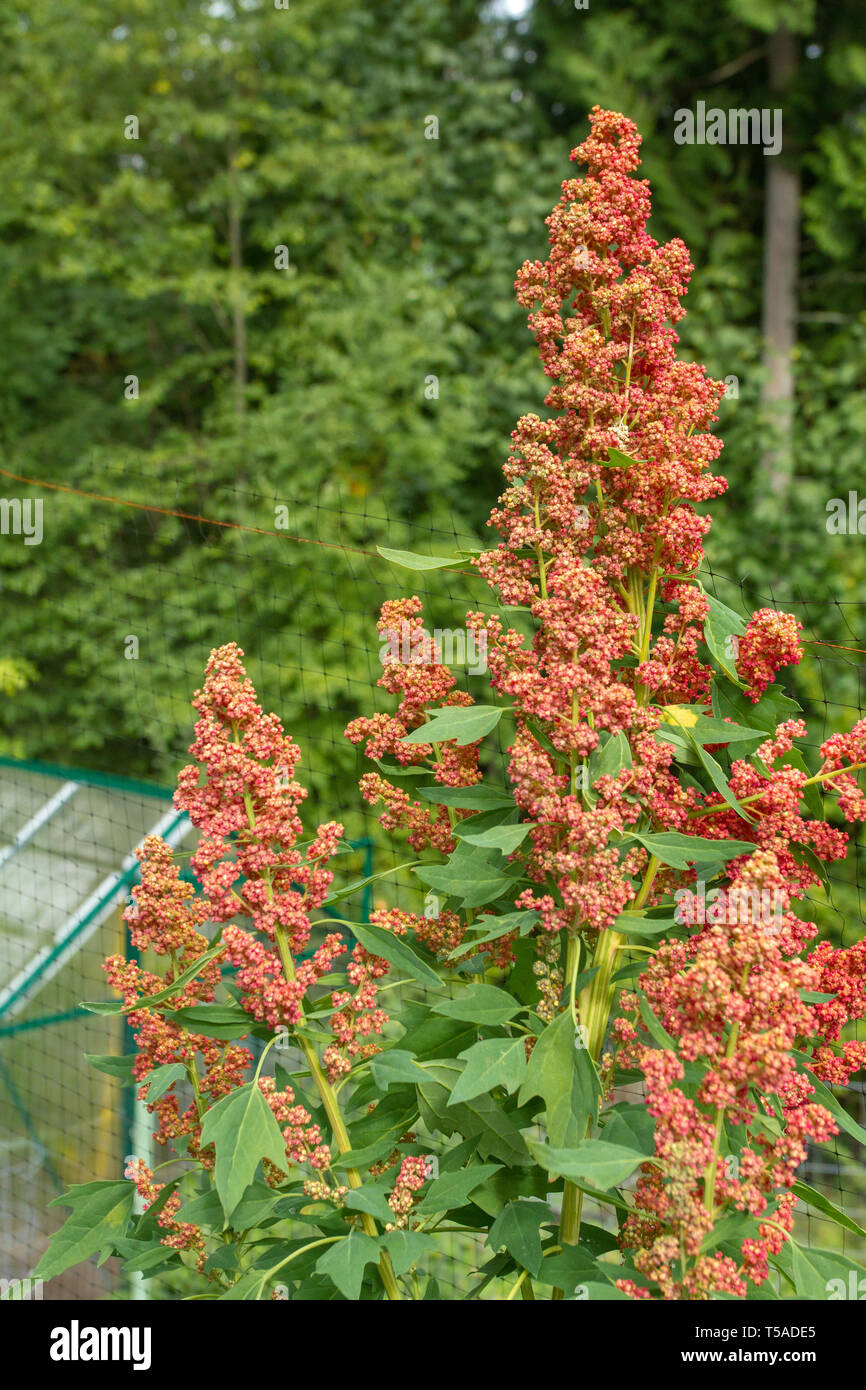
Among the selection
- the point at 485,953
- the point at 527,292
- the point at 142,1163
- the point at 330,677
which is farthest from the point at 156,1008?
the point at 330,677

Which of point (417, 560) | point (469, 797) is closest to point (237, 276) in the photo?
point (417, 560)

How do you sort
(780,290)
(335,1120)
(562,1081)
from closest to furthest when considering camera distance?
(562,1081)
(335,1120)
(780,290)

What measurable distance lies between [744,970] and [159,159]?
7548 millimetres

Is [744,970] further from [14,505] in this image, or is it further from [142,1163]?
[14,505]

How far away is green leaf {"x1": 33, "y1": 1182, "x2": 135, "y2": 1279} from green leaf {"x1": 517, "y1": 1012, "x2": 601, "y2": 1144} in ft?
1.51

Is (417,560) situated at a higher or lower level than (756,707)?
higher

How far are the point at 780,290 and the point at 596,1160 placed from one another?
599 centimetres

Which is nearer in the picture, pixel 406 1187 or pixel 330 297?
pixel 406 1187

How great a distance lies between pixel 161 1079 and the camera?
3.12 feet

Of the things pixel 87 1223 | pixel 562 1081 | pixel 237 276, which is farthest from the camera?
pixel 237 276

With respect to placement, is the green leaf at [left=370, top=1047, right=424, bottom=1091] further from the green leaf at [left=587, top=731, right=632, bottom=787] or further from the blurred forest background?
the blurred forest background

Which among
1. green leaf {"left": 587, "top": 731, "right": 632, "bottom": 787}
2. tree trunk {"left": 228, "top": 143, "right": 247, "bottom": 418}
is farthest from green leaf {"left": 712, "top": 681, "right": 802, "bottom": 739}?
tree trunk {"left": 228, "top": 143, "right": 247, "bottom": 418}

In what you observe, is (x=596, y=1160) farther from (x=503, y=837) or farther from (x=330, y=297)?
(x=330, y=297)

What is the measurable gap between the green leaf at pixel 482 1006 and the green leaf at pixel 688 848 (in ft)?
0.57
